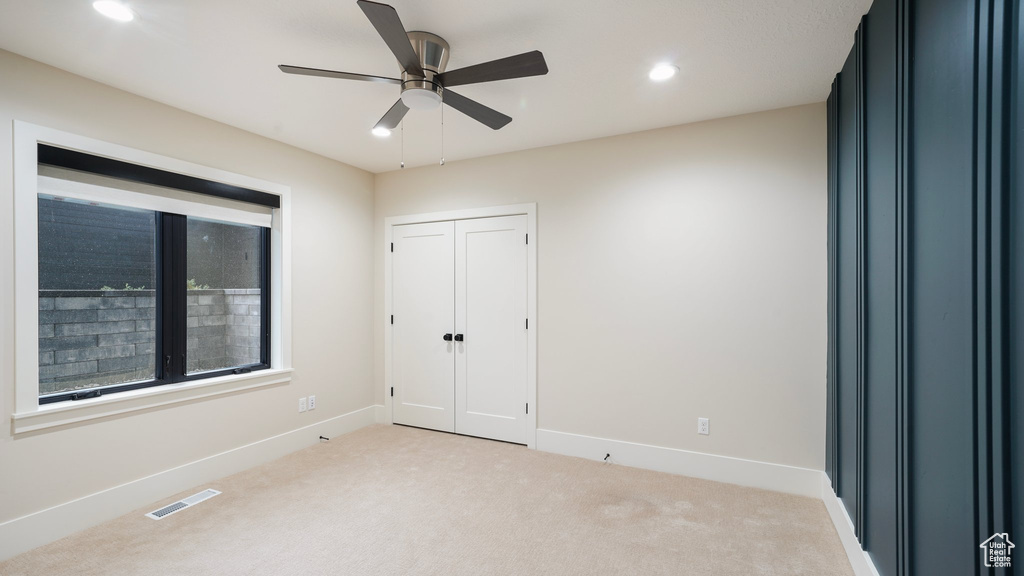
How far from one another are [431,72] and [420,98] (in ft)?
0.45

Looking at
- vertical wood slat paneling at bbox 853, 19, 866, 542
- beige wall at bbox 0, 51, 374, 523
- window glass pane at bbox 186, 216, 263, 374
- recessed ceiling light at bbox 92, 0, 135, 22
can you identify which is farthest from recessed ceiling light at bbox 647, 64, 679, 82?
window glass pane at bbox 186, 216, 263, 374

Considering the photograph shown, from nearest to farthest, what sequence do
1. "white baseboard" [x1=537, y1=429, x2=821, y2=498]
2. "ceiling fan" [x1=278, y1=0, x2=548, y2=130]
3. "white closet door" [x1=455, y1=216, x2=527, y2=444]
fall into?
"ceiling fan" [x1=278, y1=0, x2=548, y2=130], "white baseboard" [x1=537, y1=429, x2=821, y2=498], "white closet door" [x1=455, y1=216, x2=527, y2=444]

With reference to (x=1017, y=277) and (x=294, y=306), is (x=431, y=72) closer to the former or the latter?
(x=1017, y=277)

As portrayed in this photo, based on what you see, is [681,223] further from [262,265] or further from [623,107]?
[262,265]

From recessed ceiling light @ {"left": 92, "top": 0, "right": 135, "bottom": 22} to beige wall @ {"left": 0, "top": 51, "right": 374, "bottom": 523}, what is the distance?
0.86 m

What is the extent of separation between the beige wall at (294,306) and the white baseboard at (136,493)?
50 millimetres

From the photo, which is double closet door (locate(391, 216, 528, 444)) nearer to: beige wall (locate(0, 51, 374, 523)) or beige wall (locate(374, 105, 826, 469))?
beige wall (locate(374, 105, 826, 469))

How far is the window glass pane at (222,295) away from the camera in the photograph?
324cm

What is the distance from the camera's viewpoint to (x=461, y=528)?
2529mm

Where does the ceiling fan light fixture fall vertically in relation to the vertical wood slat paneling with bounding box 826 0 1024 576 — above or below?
above

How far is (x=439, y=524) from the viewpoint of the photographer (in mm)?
2570

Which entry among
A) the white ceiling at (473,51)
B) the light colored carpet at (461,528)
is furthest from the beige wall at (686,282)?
the light colored carpet at (461,528)

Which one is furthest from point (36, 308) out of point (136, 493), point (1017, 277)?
point (1017, 277)

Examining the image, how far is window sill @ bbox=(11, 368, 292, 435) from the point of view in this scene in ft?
7.80
